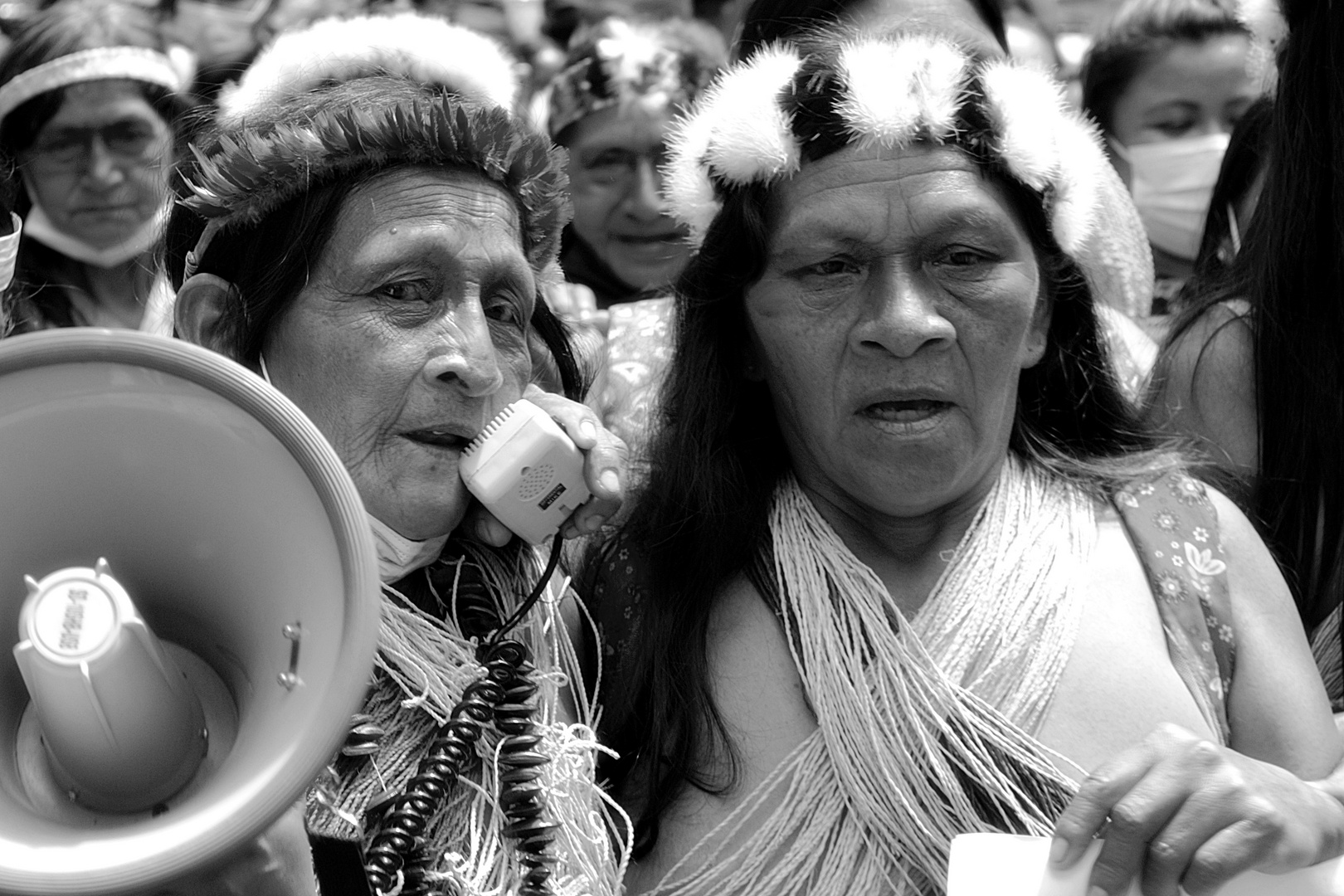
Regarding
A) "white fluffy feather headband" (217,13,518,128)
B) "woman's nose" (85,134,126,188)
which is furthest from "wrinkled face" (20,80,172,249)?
"white fluffy feather headband" (217,13,518,128)

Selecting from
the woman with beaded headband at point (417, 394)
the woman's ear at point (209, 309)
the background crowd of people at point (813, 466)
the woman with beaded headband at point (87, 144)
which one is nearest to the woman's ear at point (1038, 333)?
the background crowd of people at point (813, 466)

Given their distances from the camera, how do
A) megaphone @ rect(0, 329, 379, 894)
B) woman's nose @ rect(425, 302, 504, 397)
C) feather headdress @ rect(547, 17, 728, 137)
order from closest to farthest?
megaphone @ rect(0, 329, 379, 894) → woman's nose @ rect(425, 302, 504, 397) → feather headdress @ rect(547, 17, 728, 137)

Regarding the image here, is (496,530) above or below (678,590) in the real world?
above

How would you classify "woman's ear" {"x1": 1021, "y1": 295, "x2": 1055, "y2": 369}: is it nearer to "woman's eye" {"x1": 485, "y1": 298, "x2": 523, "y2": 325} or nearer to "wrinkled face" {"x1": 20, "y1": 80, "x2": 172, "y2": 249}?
"woman's eye" {"x1": 485, "y1": 298, "x2": 523, "y2": 325}

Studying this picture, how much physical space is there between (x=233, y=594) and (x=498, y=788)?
0.46m

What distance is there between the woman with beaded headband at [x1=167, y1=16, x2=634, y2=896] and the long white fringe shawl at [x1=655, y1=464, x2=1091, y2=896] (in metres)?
0.24

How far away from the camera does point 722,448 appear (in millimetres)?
2449

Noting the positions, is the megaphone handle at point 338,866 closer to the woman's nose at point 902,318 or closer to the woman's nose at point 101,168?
the woman's nose at point 902,318

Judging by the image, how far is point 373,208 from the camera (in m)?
2.04

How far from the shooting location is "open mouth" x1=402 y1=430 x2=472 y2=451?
79.0 inches

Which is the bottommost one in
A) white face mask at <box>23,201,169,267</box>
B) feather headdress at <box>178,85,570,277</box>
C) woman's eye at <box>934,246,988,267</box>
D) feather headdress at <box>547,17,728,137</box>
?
white face mask at <box>23,201,169,267</box>

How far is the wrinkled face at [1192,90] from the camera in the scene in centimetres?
414

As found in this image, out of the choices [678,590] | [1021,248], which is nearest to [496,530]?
[678,590]

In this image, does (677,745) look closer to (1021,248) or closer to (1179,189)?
(1021,248)
